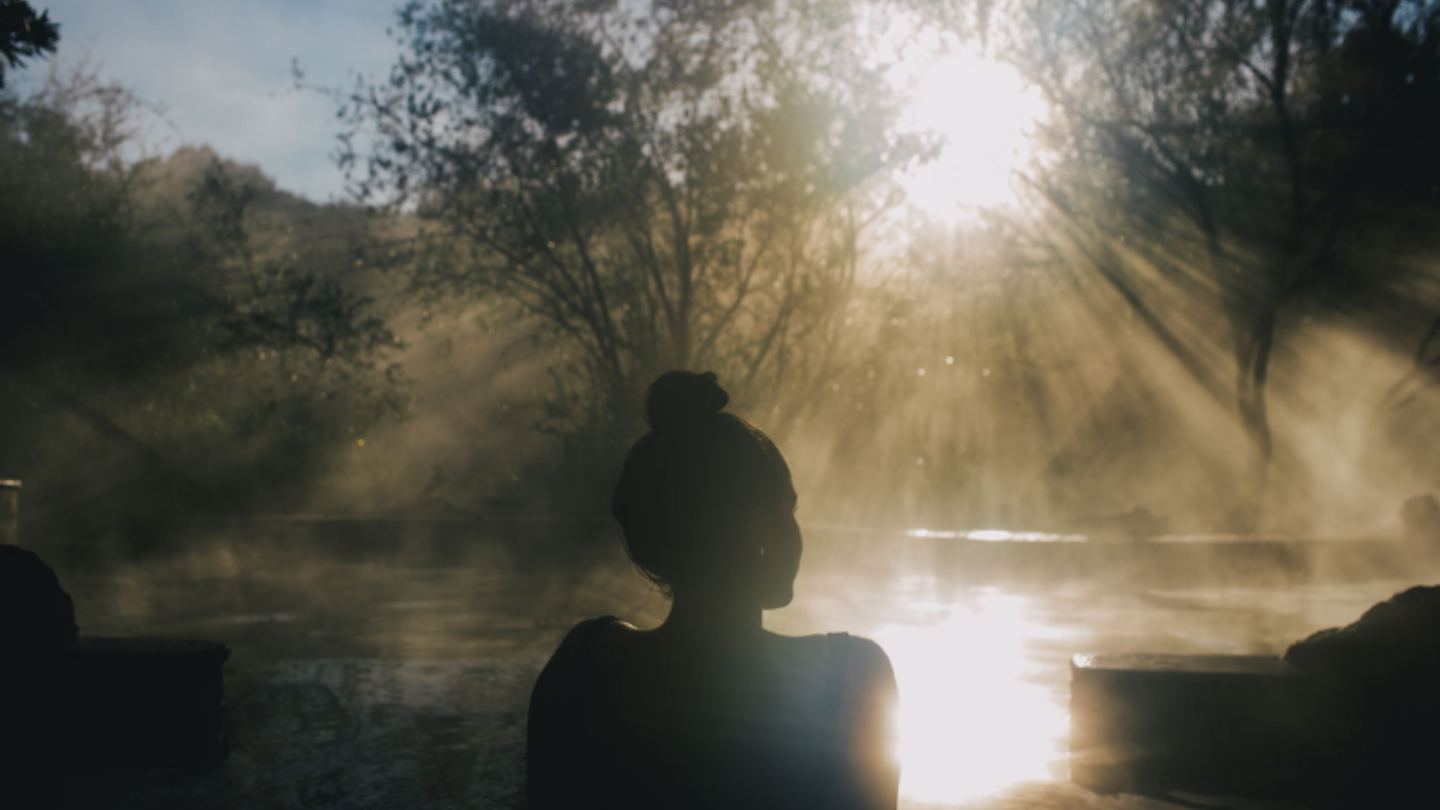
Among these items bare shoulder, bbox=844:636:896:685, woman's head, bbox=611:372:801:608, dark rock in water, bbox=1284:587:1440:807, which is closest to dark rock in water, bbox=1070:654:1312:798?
dark rock in water, bbox=1284:587:1440:807

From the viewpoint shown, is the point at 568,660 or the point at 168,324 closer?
the point at 568,660

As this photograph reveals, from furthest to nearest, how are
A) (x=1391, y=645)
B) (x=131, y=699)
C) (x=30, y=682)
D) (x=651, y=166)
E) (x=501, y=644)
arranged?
1. (x=651, y=166)
2. (x=501, y=644)
3. (x=131, y=699)
4. (x=1391, y=645)
5. (x=30, y=682)

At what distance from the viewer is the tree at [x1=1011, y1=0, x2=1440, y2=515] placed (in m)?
16.9

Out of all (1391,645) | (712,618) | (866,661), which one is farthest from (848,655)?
(1391,645)

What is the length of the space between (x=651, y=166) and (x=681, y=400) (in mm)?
14864

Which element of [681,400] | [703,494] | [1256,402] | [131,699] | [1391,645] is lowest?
[131,699]

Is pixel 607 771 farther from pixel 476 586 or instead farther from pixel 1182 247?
pixel 1182 247


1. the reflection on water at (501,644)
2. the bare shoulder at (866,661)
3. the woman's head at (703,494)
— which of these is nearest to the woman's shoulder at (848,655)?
the bare shoulder at (866,661)

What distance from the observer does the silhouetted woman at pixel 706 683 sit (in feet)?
5.41

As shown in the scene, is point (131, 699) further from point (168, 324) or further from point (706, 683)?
point (168, 324)

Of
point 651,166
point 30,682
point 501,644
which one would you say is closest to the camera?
point 30,682

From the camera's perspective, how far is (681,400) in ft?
5.51

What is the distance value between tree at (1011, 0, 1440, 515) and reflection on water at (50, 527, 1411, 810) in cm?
642

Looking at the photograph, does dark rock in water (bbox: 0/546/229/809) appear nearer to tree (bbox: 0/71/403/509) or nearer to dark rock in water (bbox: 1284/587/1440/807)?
dark rock in water (bbox: 1284/587/1440/807)
